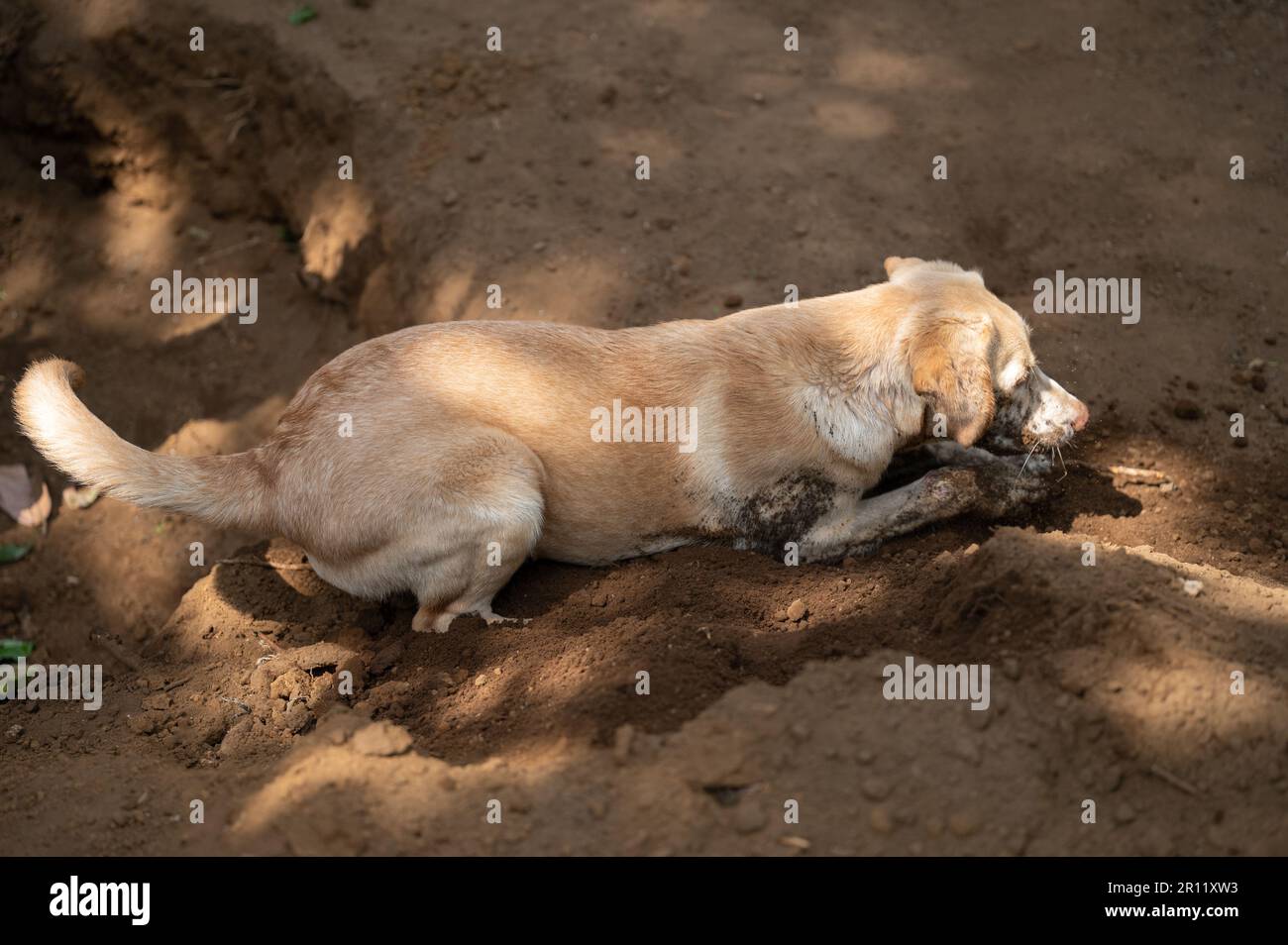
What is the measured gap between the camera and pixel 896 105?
848cm

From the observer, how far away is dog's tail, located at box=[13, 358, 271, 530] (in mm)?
5105

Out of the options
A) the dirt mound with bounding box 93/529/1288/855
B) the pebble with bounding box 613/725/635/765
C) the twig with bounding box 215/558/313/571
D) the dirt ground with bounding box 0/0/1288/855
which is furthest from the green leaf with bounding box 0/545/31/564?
the pebble with bounding box 613/725/635/765

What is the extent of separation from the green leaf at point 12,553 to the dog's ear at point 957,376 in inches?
245

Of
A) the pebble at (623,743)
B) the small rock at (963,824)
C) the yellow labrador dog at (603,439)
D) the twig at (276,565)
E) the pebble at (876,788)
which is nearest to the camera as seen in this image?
the small rock at (963,824)

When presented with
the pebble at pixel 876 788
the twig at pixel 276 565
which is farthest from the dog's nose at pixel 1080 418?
the twig at pixel 276 565

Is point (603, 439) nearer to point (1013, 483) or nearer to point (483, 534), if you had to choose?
point (483, 534)

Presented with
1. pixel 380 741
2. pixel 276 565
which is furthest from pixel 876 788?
pixel 276 565

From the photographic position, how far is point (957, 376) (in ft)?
16.6

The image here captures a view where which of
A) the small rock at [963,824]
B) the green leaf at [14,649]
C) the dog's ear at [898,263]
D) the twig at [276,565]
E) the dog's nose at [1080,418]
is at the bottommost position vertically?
the small rock at [963,824]

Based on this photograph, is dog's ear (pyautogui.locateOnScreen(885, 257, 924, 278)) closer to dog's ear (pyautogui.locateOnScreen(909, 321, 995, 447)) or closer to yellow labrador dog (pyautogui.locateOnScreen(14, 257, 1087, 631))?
yellow labrador dog (pyautogui.locateOnScreen(14, 257, 1087, 631))

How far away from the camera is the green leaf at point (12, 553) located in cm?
761

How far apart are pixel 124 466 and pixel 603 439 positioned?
7.47 ft

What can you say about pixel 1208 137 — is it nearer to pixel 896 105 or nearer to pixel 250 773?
pixel 896 105

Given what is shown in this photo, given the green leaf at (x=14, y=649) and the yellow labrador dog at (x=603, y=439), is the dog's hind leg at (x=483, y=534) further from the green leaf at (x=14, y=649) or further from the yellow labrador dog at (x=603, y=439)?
the green leaf at (x=14, y=649)
